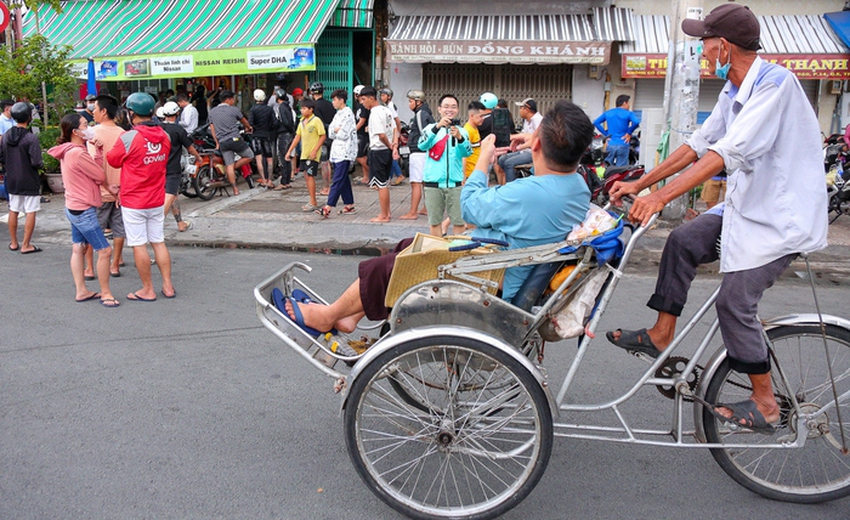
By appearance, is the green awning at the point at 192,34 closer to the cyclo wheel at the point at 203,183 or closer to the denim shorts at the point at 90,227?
the cyclo wheel at the point at 203,183

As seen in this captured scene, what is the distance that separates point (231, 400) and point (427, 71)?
1182cm

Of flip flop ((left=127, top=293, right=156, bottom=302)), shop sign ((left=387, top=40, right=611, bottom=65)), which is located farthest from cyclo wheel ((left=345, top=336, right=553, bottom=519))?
shop sign ((left=387, top=40, right=611, bottom=65))

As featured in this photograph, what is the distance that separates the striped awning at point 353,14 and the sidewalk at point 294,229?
165 inches

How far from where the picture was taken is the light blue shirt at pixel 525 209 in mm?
3066

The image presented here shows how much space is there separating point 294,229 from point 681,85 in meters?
5.49

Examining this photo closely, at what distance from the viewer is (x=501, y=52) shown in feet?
44.0

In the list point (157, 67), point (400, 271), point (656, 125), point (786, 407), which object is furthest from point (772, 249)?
point (157, 67)

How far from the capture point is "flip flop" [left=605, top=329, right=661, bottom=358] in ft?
10.7

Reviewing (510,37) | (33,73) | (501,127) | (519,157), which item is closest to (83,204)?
(519,157)

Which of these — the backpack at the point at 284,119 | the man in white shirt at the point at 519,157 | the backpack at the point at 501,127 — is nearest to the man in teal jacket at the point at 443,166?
the man in white shirt at the point at 519,157

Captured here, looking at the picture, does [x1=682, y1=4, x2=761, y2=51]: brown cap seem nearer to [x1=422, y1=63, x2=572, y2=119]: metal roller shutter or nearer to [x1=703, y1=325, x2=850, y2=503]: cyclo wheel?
[x1=703, y1=325, x2=850, y2=503]: cyclo wheel

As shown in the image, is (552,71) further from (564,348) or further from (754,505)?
(754,505)

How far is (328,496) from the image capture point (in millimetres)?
3281

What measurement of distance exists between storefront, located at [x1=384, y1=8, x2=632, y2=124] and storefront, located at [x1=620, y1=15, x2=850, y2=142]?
46cm
